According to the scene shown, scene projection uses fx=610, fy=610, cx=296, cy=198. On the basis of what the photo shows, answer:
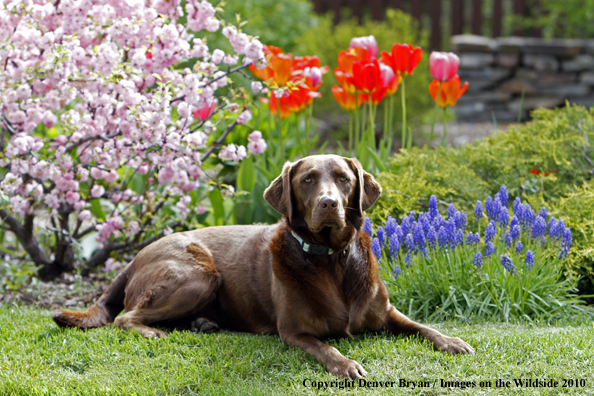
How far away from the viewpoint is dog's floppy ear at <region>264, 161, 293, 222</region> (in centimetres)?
348

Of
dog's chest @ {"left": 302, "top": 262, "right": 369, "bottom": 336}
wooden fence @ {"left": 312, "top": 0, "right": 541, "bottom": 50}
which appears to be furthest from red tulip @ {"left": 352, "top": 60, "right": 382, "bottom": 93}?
wooden fence @ {"left": 312, "top": 0, "right": 541, "bottom": 50}

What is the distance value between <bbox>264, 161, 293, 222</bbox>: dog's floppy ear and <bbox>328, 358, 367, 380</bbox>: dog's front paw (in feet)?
2.86

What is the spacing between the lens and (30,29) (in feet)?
14.1

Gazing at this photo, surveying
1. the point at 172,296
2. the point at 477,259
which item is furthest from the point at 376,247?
the point at 172,296

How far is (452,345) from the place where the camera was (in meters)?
3.29

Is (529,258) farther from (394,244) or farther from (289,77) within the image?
(289,77)

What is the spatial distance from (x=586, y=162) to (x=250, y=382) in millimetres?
4077

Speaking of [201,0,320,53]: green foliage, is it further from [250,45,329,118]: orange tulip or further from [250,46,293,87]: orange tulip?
[250,46,293,87]: orange tulip

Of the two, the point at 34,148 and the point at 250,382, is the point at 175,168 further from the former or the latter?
the point at 250,382

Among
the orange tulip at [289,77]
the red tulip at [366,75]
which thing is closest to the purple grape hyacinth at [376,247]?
the orange tulip at [289,77]

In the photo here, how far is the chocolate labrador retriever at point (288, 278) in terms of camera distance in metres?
3.39

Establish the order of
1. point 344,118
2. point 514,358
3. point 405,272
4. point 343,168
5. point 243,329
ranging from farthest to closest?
point 344,118
point 405,272
point 243,329
point 343,168
point 514,358

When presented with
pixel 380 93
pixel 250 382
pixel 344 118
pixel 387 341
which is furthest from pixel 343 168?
pixel 344 118


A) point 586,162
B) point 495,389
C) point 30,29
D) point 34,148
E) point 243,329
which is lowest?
point 243,329
